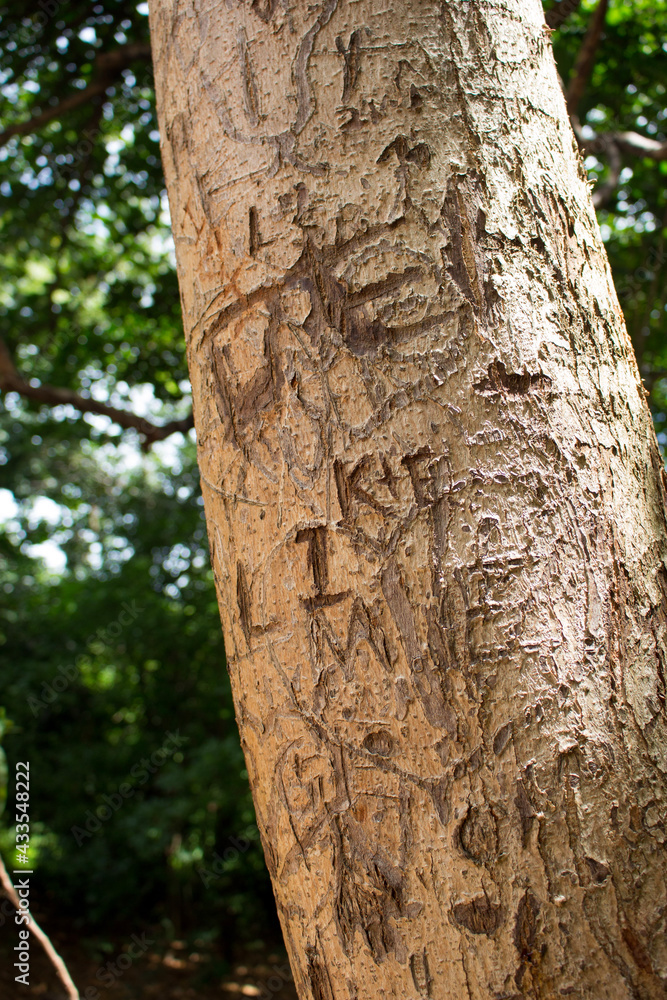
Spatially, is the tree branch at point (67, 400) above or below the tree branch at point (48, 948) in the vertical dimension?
above

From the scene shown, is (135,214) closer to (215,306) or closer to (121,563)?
(121,563)

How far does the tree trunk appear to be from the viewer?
0.60m

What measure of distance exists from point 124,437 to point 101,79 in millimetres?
2999

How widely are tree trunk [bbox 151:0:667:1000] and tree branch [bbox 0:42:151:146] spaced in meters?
3.89

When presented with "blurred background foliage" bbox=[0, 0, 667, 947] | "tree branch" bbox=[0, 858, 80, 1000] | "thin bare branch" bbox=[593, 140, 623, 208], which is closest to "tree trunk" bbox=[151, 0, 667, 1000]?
"tree branch" bbox=[0, 858, 80, 1000]

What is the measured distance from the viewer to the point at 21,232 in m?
5.43

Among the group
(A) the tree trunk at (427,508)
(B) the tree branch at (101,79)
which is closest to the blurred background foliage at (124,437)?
(B) the tree branch at (101,79)

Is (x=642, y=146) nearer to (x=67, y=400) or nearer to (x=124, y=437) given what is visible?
(x=67, y=400)

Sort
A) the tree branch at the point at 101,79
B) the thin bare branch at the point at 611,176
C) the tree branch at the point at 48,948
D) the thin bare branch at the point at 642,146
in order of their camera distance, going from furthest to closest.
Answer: the thin bare branch at the point at 611,176
the tree branch at the point at 101,79
the thin bare branch at the point at 642,146
the tree branch at the point at 48,948

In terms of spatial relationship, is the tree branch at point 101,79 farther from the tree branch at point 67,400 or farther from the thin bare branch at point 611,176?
the thin bare branch at point 611,176

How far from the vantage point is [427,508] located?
649mm

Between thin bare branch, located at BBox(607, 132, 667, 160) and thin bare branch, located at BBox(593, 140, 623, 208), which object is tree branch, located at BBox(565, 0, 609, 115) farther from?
thin bare branch, located at BBox(593, 140, 623, 208)

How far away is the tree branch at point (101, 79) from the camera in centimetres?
394

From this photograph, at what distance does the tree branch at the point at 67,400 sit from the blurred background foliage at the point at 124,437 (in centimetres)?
1
